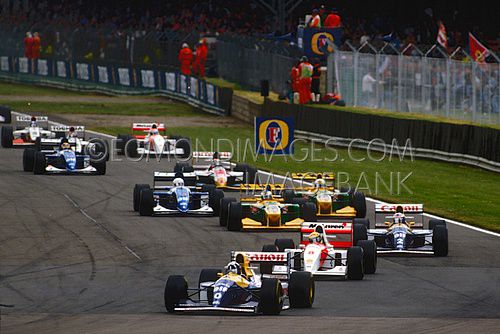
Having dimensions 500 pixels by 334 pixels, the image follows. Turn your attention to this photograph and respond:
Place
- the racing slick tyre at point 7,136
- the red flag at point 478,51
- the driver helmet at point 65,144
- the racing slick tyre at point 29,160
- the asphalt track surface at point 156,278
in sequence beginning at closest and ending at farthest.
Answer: the asphalt track surface at point 156,278
the driver helmet at point 65,144
the racing slick tyre at point 29,160
the red flag at point 478,51
the racing slick tyre at point 7,136

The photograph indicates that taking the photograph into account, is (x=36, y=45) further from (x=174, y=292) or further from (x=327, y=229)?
(x=174, y=292)

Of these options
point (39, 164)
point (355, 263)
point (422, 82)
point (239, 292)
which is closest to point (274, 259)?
point (355, 263)

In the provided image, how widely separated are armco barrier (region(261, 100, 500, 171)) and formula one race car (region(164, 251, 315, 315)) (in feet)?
57.6

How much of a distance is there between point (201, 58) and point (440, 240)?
124ft

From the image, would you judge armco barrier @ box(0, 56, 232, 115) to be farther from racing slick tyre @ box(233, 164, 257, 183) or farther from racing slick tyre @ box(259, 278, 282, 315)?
racing slick tyre @ box(259, 278, 282, 315)

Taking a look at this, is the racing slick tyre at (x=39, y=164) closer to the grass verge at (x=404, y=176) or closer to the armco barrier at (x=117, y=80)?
the grass verge at (x=404, y=176)

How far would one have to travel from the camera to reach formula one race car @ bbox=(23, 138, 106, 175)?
107ft

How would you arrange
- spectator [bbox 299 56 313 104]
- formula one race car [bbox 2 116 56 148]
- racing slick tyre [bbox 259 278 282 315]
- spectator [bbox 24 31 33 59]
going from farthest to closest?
spectator [bbox 24 31 33 59]
spectator [bbox 299 56 313 104]
formula one race car [bbox 2 116 56 148]
racing slick tyre [bbox 259 278 282 315]

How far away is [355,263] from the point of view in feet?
61.5

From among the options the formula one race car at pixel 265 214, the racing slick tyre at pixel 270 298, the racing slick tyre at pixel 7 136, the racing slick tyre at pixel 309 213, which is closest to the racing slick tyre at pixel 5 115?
the racing slick tyre at pixel 7 136

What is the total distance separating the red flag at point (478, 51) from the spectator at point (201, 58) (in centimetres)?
2260

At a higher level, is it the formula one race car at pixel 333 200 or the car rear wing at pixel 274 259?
the car rear wing at pixel 274 259

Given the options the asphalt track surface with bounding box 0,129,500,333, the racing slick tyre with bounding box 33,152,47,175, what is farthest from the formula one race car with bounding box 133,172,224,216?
the racing slick tyre with bounding box 33,152,47,175

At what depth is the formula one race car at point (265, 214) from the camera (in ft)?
77.7
